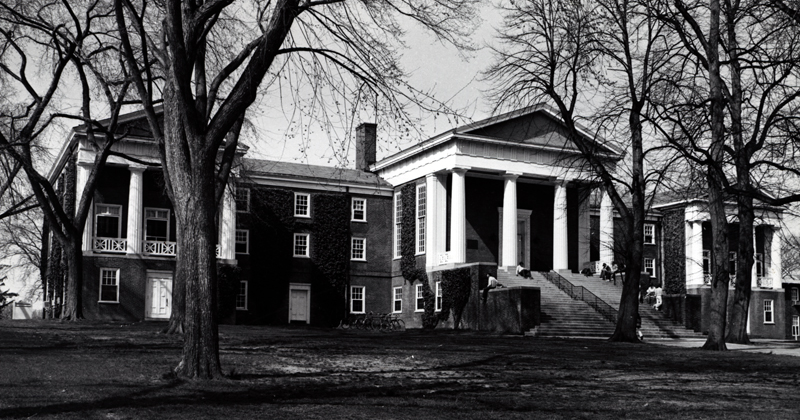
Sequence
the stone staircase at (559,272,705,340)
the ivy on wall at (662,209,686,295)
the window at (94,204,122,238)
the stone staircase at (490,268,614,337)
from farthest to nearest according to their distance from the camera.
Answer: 1. the ivy on wall at (662,209,686,295)
2. the window at (94,204,122,238)
3. the stone staircase at (559,272,705,340)
4. the stone staircase at (490,268,614,337)

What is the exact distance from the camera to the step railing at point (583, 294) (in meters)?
42.6

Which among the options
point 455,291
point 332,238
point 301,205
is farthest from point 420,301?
point 301,205

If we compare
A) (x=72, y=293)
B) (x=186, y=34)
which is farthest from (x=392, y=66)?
(x=72, y=293)

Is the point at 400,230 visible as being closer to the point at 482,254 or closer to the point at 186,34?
the point at 482,254

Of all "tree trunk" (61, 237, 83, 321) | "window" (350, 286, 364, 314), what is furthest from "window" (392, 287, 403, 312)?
"tree trunk" (61, 237, 83, 321)

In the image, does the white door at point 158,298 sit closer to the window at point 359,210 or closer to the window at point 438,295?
the window at point 359,210

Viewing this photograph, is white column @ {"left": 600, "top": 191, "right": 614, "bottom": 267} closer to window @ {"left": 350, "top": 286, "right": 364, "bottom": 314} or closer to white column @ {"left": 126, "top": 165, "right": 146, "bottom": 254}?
window @ {"left": 350, "top": 286, "right": 364, "bottom": 314}

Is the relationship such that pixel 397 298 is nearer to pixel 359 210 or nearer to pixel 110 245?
pixel 359 210

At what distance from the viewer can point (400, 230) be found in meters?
52.7

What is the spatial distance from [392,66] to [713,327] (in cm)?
1555

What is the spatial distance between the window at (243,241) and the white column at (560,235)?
635 inches

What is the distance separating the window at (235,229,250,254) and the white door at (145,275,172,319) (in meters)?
4.59

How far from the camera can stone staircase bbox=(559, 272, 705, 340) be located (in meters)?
40.7

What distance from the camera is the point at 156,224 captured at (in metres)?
48.9
